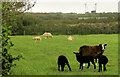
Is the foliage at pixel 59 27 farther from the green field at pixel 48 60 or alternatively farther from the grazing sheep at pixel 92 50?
the grazing sheep at pixel 92 50

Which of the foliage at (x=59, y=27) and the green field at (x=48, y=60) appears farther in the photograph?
the foliage at (x=59, y=27)

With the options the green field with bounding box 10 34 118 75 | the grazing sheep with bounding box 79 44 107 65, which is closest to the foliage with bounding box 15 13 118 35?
the green field with bounding box 10 34 118 75

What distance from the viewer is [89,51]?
14.6m

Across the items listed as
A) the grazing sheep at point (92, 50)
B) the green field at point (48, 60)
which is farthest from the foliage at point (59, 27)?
the grazing sheep at point (92, 50)

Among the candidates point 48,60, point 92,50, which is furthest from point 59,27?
point 92,50

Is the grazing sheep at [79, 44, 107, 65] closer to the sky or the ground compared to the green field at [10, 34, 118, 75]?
closer to the sky

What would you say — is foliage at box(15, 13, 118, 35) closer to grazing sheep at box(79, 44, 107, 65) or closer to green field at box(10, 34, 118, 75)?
green field at box(10, 34, 118, 75)

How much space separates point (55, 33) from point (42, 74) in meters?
35.8

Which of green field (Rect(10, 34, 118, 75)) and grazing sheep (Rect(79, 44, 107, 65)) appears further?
green field (Rect(10, 34, 118, 75))

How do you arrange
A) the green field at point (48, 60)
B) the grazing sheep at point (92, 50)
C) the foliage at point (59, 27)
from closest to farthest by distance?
the grazing sheep at point (92, 50), the green field at point (48, 60), the foliage at point (59, 27)

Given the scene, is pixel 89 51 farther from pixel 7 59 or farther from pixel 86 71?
pixel 7 59

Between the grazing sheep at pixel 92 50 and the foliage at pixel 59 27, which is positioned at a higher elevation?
the grazing sheep at pixel 92 50

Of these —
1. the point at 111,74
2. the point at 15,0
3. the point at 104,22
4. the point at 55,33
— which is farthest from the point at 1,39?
the point at 104,22

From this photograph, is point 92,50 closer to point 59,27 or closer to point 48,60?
point 48,60
